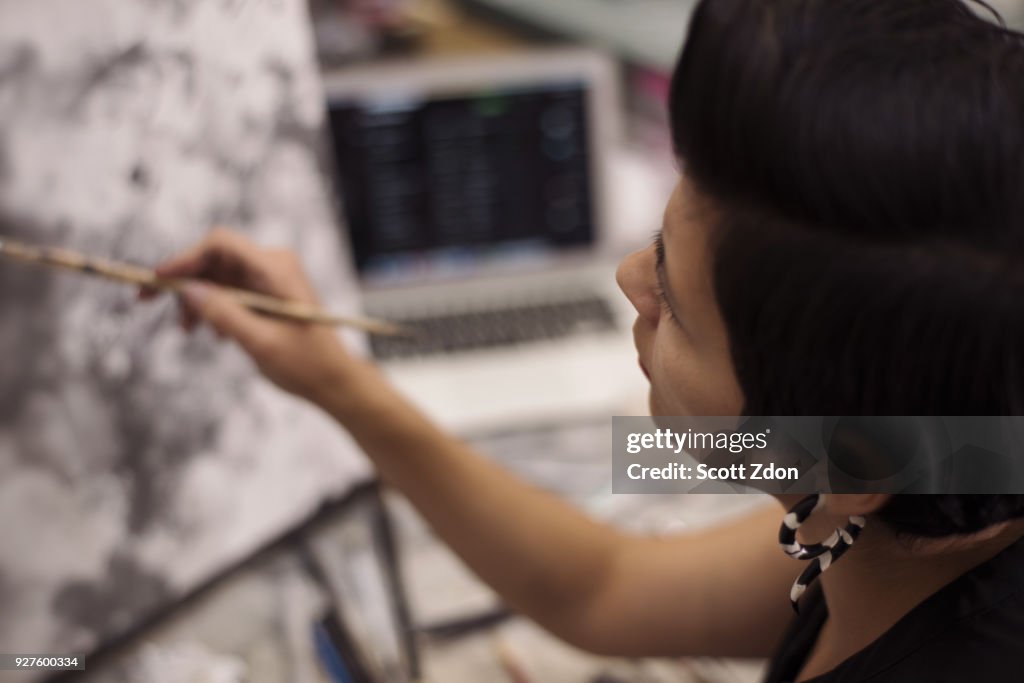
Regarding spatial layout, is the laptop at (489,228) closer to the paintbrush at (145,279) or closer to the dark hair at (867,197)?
the paintbrush at (145,279)

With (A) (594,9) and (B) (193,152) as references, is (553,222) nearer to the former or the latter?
(A) (594,9)

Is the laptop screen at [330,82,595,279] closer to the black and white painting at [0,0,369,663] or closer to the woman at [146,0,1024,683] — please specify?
the black and white painting at [0,0,369,663]

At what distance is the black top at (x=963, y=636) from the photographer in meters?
0.40

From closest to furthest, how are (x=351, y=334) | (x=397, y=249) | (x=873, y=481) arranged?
(x=873, y=481)
(x=351, y=334)
(x=397, y=249)

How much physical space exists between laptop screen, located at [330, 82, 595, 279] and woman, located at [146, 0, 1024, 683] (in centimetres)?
74

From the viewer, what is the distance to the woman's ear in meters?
0.35

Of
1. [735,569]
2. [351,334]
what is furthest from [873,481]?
[351,334]

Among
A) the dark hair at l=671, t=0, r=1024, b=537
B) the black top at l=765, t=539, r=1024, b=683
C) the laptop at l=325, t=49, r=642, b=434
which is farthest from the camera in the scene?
the laptop at l=325, t=49, r=642, b=434

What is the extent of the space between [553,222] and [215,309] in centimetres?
65

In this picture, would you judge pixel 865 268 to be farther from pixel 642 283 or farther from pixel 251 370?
pixel 251 370

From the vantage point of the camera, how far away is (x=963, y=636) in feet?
1.34

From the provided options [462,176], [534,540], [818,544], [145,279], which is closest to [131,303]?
[145,279]

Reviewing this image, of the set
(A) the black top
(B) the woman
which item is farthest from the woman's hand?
(A) the black top

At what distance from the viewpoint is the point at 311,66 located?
68 centimetres
